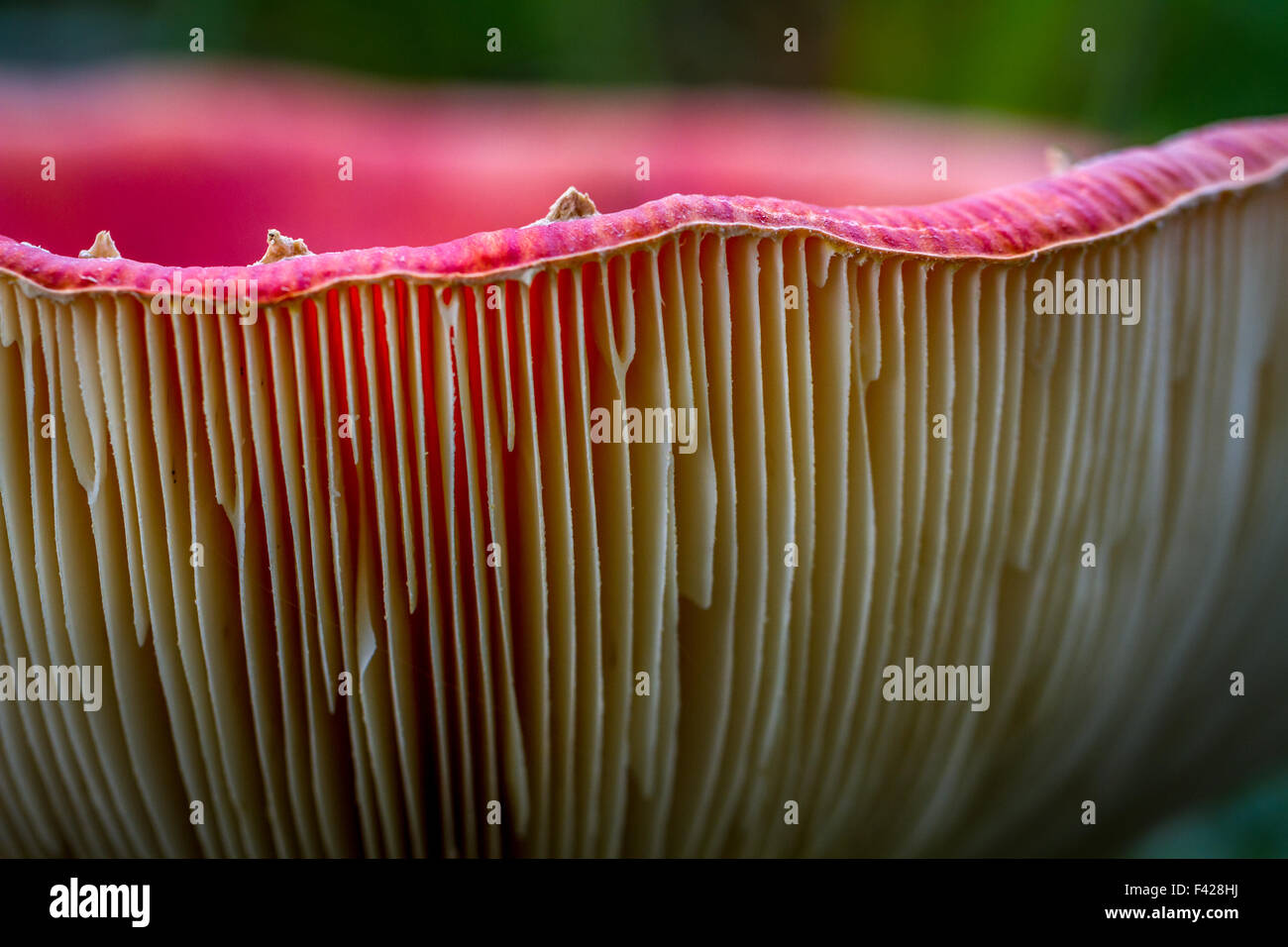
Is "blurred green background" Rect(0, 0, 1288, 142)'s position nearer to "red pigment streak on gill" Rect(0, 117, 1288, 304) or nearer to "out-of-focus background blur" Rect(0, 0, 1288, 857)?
"out-of-focus background blur" Rect(0, 0, 1288, 857)

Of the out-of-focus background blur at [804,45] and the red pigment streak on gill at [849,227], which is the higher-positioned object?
→ the out-of-focus background blur at [804,45]

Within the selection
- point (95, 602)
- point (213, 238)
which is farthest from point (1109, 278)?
point (213, 238)

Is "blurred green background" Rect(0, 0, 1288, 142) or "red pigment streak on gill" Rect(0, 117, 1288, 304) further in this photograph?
"blurred green background" Rect(0, 0, 1288, 142)

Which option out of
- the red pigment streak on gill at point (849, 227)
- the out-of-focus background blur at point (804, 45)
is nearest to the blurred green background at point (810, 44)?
the out-of-focus background blur at point (804, 45)

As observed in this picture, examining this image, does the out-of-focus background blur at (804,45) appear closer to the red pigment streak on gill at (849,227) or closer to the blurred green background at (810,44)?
the blurred green background at (810,44)

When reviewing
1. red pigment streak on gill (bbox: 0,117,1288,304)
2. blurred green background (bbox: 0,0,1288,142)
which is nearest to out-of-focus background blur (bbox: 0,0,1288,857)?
blurred green background (bbox: 0,0,1288,142)

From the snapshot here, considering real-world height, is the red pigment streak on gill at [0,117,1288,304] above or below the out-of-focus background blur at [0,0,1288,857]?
below
